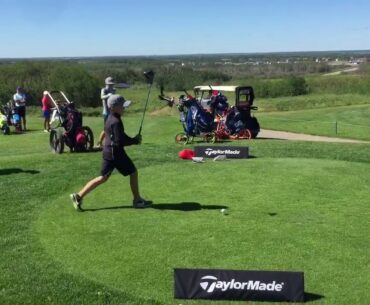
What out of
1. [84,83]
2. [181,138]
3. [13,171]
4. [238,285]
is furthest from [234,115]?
[84,83]

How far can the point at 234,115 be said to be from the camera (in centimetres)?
1800

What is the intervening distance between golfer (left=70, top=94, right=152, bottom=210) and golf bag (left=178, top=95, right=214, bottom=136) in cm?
883

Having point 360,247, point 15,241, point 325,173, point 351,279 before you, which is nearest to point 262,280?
point 351,279

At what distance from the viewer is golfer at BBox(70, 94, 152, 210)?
8.39m

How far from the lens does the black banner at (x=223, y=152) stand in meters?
13.2

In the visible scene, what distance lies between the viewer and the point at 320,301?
5.50 m

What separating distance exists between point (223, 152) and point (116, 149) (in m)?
4.96

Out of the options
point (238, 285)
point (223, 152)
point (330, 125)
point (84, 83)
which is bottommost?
point (330, 125)

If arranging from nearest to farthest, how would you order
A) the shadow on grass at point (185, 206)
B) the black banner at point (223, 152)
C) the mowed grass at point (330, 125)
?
the shadow on grass at point (185, 206), the black banner at point (223, 152), the mowed grass at point (330, 125)

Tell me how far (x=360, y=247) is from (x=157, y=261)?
253cm

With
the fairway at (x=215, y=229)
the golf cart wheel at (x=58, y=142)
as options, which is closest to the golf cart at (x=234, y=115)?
the golf cart wheel at (x=58, y=142)

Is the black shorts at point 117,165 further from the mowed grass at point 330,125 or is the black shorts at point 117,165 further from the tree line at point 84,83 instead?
the tree line at point 84,83

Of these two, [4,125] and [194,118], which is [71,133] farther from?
[4,125]

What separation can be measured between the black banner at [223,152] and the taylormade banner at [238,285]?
7.56m
